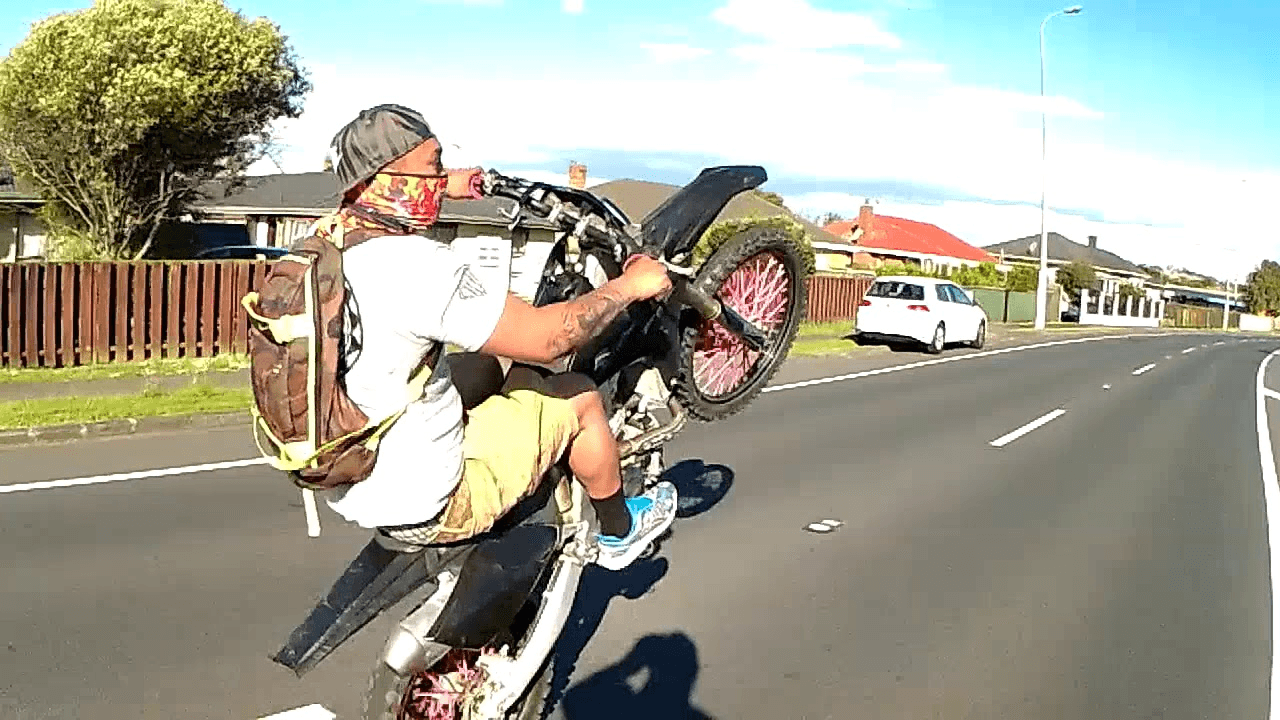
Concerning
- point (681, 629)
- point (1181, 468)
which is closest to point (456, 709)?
point (681, 629)

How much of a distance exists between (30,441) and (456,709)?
8.45 metres

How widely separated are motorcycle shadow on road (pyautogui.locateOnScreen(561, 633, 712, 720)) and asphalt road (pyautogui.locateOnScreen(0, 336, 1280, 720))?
2cm

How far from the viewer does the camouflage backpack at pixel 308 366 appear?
121 inches

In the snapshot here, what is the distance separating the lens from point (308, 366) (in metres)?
3.09

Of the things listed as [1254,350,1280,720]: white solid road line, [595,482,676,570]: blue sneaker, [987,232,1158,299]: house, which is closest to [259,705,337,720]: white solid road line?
[595,482,676,570]: blue sneaker

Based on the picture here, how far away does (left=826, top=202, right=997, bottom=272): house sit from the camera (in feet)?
248

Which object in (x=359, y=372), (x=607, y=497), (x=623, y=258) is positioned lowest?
(x=607, y=497)

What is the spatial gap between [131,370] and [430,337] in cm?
1304

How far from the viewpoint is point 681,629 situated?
19.9 ft

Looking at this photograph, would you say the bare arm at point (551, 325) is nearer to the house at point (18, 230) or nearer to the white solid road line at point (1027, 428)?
the white solid road line at point (1027, 428)

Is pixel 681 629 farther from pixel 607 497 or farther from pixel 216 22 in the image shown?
pixel 216 22

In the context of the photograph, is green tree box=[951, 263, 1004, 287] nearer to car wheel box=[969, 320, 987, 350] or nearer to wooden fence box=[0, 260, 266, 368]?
car wheel box=[969, 320, 987, 350]

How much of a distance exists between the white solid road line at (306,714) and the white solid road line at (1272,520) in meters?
3.79

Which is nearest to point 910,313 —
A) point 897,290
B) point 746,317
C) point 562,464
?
point 897,290
